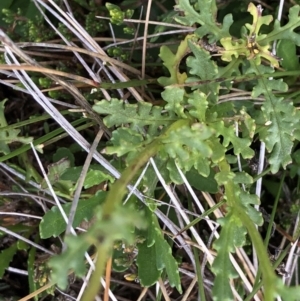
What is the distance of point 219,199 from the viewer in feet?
4.71

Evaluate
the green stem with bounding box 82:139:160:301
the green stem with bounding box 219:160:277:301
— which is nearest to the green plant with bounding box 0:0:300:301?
the green stem with bounding box 219:160:277:301

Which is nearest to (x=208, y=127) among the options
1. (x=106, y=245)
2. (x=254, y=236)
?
(x=254, y=236)

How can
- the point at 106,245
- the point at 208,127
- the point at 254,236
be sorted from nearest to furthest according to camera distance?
1. the point at 106,245
2. the point at 254,236
3. the point at 208,127

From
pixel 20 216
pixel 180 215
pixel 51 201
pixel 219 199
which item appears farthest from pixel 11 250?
pixel 219 199

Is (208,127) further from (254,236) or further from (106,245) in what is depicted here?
(106,245)

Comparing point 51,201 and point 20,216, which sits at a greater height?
point 51,201

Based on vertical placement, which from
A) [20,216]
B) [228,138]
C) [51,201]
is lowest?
[20,216]

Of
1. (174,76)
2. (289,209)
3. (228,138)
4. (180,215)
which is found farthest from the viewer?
(289,209)

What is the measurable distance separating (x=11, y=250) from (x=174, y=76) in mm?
759

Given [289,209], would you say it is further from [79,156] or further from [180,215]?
[79,156]

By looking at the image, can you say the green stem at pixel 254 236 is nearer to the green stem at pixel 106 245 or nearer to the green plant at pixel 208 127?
the green plant at pixel 208 127

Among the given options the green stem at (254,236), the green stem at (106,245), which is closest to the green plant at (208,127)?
the green stem at (254,236)

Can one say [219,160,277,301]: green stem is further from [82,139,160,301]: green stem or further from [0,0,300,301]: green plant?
[82,139,160,301]: green stem

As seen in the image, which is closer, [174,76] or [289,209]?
[174,76]
